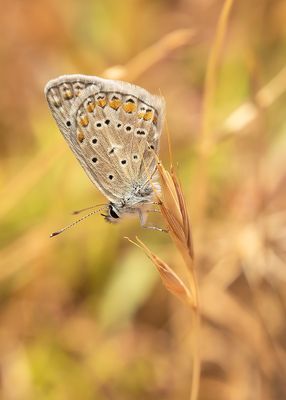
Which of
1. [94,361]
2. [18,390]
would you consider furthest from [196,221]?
[18,390]

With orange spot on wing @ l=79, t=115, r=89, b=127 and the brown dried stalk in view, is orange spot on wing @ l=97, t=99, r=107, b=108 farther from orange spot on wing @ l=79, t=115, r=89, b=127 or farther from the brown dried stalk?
the brown dried stalk

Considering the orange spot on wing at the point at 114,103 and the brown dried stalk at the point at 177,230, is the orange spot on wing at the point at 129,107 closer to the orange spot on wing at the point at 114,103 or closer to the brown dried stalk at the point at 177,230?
the orange spot on wing at the point at 114,103

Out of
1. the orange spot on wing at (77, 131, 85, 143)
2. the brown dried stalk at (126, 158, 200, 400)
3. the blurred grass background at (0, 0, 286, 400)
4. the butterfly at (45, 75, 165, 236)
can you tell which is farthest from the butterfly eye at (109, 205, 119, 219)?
the brown dried stalk at (126, 158, 200, 400)

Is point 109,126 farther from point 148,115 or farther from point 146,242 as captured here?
point 146,242

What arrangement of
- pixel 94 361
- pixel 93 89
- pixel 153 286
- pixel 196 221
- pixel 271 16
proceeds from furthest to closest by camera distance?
pixel 271 16 < pixel 153 286 < pixel 94 361 < pixel 196 221 < pixel 93 89

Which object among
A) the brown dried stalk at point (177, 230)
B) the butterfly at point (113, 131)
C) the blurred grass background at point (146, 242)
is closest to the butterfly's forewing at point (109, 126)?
the butterfly at point (113, 131)

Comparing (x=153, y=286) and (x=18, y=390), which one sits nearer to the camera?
(x=18, y=390)

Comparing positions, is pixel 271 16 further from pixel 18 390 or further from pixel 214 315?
pixel 18 390
